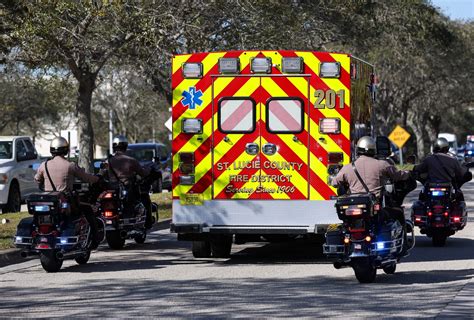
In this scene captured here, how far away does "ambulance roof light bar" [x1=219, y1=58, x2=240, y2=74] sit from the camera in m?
14.9

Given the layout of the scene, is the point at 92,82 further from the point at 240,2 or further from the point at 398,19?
the point at 398,19

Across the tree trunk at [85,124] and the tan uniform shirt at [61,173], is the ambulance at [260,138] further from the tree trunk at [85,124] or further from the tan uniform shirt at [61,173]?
the tree trunk at [85,124]

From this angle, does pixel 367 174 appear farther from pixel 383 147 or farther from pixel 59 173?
pixel 59 173

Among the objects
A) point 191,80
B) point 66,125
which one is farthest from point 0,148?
point 66,125

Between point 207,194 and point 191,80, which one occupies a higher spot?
point 191,80

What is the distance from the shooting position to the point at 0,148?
88.8 feet

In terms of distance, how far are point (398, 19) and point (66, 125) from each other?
55.1 m

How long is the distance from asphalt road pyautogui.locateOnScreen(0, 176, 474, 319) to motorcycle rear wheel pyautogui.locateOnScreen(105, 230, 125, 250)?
0.93ft

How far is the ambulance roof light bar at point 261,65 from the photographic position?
14.9m

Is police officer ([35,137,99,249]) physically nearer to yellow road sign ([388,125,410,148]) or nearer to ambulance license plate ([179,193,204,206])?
ambulance license plate ([179,193,204,206])

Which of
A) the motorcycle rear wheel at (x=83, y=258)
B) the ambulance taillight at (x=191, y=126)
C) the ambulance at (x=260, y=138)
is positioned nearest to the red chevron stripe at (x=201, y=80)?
the ambulance at (x=260, y=138)

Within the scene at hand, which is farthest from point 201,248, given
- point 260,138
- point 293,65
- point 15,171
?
point 15,171

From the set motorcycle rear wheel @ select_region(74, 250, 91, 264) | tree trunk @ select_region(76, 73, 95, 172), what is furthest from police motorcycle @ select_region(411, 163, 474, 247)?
tree trunk @ select_region(76, 73, 95, 172)

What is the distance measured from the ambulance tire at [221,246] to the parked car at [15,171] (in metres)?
11.0
